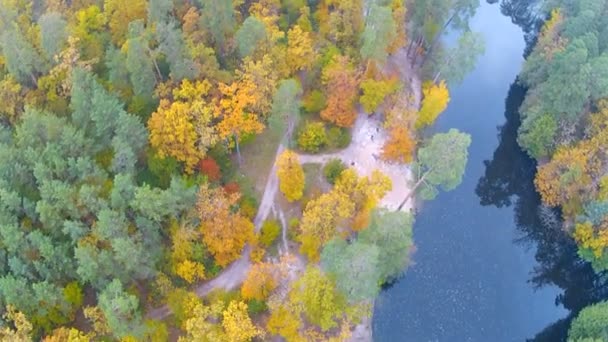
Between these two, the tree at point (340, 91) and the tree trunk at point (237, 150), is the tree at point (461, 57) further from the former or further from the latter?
the tree trunk at point (237, 150)

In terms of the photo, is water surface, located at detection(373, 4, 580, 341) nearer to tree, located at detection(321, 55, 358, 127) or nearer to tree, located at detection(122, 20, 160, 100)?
tree, located at detection(321, 55, 358, 127)

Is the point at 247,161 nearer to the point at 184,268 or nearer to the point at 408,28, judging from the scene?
the point at 184,268

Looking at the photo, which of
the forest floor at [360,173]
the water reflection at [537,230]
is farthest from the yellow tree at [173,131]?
the water reflection at [537,230]

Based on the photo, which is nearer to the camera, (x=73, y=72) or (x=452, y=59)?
(x=73, y=72)

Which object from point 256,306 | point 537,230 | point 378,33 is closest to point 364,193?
point 256,306

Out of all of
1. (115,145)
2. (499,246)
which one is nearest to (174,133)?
(115,145)

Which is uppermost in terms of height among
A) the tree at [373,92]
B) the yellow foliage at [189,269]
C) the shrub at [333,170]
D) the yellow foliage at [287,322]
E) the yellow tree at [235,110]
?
the tree at [373,92]

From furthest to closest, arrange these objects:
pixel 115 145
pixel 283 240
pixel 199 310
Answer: pixel 283 240, pixel 115 145, pixel 199 310
